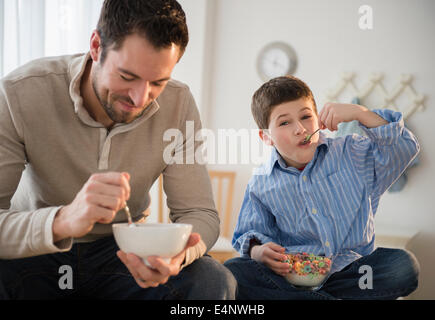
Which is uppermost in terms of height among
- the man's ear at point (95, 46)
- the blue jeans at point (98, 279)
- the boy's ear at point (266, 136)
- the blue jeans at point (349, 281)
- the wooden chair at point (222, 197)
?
the man's ear at point (95, 46)

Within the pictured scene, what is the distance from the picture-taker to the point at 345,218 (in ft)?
4.55

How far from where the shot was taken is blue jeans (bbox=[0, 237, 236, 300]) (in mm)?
967

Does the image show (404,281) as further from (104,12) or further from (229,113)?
(229,113)

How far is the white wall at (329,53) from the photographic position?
267 centimetres

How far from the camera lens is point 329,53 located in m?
2.95

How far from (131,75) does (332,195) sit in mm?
771

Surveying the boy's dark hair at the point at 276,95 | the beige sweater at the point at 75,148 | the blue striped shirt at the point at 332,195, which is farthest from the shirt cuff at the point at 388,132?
the beige sweater at the point at 75,148

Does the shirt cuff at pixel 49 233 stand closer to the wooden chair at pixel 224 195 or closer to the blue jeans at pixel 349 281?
the blue jeans at pixel 349 281

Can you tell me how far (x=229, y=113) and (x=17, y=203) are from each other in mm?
2229

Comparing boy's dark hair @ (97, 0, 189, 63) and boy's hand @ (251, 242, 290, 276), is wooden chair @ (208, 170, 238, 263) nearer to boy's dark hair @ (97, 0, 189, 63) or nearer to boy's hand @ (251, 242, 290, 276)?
boy's hand @ (251, 242, 290, 276)

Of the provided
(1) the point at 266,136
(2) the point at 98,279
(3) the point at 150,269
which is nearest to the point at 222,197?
A: (1) the point at 266,136

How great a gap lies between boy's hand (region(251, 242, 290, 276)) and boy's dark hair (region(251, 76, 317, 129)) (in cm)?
49

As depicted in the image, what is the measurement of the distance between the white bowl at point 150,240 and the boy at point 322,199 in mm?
472

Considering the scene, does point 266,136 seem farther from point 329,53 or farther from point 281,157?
point 329,53
